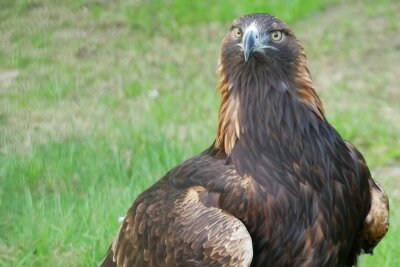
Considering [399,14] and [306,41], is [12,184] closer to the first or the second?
[306,41]

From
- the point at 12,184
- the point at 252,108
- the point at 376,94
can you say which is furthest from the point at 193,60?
the point at 252,108

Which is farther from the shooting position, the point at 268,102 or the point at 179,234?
the point at 268,102

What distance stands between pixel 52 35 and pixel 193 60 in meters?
1.65

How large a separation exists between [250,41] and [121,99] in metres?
4.70

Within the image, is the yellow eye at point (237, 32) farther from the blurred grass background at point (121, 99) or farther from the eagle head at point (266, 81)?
the blurred grass background at point (121, 99)

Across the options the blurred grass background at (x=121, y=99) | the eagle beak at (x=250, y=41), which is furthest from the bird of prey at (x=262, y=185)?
the blurred grass background at (x=121, y=99)

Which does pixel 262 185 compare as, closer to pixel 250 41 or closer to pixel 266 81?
pixel 266 81

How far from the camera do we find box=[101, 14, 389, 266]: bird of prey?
14.0ft

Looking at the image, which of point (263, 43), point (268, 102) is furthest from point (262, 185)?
point (263, 43)

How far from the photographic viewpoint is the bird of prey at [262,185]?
14.0 feet

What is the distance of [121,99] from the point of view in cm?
888

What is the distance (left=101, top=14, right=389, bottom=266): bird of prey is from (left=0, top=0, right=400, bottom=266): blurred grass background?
50.4 inches

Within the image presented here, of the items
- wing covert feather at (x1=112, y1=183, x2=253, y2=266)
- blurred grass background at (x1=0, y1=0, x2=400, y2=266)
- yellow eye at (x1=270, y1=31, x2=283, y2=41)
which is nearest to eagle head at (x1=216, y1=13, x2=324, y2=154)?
yellow eye at (x1=270, y1=31, x2=283, y2=41)

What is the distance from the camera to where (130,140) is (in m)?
7.25
